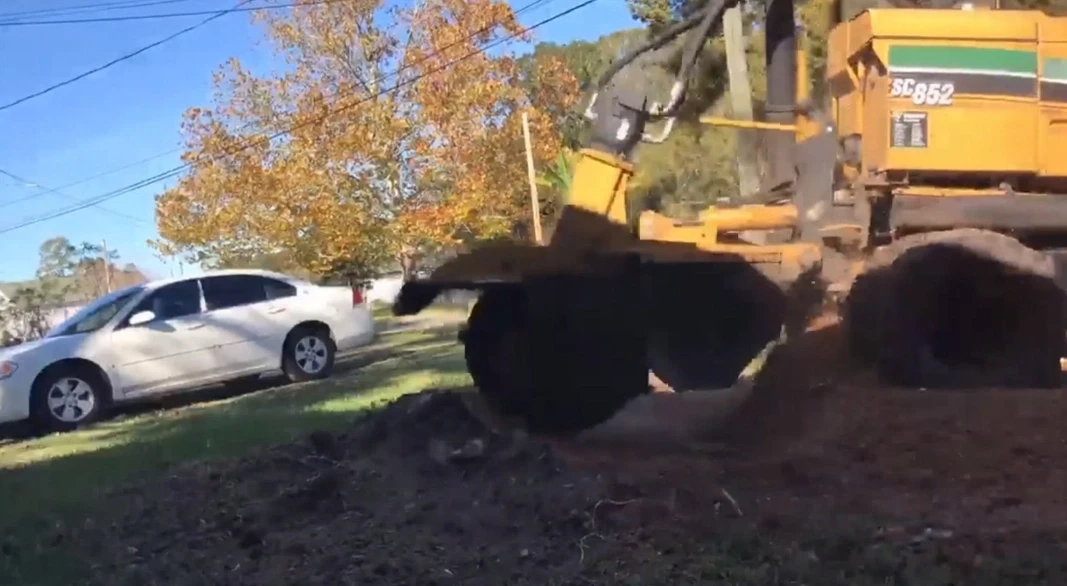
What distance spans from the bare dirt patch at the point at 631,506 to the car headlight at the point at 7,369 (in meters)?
5.69

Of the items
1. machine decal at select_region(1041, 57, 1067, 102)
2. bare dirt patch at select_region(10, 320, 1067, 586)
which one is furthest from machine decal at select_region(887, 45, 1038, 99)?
bare dirt patch at select_region(10, 320, 1067, 586)

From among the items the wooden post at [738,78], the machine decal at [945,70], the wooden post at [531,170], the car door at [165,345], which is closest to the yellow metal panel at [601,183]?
the machine decal at [945,70]

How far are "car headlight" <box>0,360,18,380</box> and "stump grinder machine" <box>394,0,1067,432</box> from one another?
6.54m

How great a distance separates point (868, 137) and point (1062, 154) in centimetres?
124

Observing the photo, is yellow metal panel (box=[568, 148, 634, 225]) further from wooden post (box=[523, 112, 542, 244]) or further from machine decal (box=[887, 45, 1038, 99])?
wooden post (box=[523, 112, 542, 244])

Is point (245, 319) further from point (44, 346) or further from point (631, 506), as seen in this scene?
point (631, 506)

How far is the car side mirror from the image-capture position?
1309 cm

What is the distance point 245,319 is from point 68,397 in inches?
85.8

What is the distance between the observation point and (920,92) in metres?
7.68

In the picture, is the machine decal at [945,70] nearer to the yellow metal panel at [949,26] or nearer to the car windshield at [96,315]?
the yellow metal panel at [949,26]

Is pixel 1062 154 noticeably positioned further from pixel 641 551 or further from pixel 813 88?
pixel 641 551

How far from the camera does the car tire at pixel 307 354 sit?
559 inches

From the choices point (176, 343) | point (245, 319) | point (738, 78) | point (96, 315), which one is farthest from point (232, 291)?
point (738, 78)

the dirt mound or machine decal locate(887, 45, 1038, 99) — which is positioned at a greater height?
machine decal locate(887, 45, 1038, 99)
